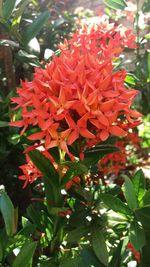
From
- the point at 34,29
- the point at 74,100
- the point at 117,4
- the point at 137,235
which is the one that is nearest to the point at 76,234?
the point at 137,235

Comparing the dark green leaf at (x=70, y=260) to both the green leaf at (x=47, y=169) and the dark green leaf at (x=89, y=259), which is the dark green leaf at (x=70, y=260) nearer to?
the dark green leaf at (x=89, y=259)

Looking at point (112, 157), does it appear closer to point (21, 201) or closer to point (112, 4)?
point (21, 201)

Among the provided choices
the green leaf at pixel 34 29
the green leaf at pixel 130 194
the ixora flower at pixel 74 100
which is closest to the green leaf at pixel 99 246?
the green leaf at pixel 130 194

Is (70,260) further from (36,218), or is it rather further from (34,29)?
(34,29)

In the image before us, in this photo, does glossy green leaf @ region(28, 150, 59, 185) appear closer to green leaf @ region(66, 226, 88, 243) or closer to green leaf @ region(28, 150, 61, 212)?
green leaf @ region(28, 150, 61, 212)

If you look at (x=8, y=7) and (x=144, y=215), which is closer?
(x=144, y=215)

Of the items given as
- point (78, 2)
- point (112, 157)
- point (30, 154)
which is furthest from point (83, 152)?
point (78, 2)

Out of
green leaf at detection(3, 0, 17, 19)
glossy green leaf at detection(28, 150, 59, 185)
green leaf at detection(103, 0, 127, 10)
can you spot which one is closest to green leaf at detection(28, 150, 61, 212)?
glossy green leaf at detection(28, 150, 59, 185)
